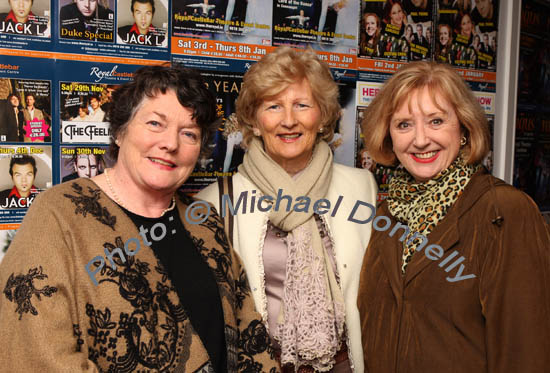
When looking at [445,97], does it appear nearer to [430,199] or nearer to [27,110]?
[430,199]

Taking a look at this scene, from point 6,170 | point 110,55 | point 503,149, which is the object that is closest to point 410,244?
point 110,55

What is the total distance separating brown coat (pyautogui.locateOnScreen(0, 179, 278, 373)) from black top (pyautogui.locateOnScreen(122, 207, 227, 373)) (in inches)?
1.1

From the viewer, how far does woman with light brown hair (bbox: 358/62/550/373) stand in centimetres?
145

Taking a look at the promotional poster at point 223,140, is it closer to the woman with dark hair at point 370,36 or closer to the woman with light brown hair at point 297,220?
the woman with light brown hair at point 297,220

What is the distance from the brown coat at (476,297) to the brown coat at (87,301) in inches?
23.0

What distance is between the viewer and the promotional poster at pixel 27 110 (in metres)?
1.81

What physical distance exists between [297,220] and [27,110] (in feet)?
3.75

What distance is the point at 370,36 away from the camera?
8.44 ft

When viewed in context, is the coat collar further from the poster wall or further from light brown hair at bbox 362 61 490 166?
the poster wall

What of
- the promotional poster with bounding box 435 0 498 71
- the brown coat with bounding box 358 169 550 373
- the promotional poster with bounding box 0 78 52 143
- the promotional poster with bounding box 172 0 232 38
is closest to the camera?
the brown coat with bounding box 358 169 550 373

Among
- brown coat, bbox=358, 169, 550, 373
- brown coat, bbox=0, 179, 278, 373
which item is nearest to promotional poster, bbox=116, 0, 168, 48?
brown coat, bbox=0, 179, 278, 373

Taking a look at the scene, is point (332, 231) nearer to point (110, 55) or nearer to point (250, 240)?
point (250, 240)

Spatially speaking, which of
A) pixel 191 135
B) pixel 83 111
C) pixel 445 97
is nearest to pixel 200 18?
pixel 83 111

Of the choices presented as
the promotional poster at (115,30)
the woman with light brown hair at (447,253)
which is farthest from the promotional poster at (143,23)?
the woman with light brown hair at (447,253)
